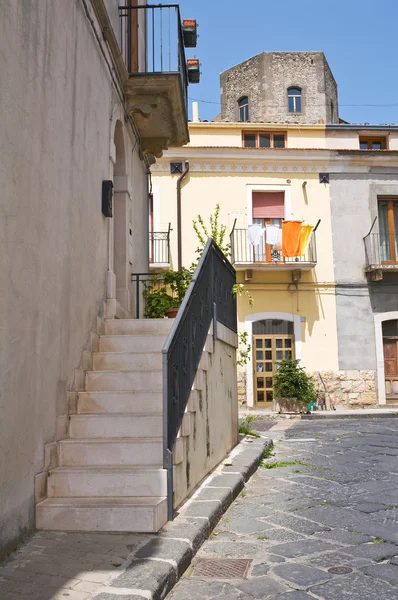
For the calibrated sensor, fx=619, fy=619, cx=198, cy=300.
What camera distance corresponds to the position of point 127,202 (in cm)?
833

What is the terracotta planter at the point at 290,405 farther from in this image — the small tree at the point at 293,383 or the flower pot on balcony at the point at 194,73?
the flower pot on balcony at the point at 194,73

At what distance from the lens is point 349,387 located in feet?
60.0

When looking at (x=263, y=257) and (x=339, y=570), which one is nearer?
(x=339, y=570)

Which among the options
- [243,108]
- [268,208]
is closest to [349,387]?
[268,208]

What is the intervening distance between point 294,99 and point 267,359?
15.1 meters

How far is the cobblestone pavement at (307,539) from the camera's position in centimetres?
303

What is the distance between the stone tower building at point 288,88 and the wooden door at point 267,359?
13.1 m

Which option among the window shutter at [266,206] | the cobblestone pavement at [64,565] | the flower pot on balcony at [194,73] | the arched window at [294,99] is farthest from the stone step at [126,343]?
the arched window at [294,99]

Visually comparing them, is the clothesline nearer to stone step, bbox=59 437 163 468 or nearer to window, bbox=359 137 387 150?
window, bbox=359 137 387 150

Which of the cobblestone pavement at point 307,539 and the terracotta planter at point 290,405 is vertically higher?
the terracotta planter at point 290,405

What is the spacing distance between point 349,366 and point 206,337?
1362cm

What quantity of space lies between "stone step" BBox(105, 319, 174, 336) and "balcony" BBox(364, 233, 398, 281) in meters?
13.3

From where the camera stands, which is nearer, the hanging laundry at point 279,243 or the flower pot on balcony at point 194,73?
the flower pot on balcony at point 194,73

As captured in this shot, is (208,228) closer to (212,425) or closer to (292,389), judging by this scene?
(292,389)
